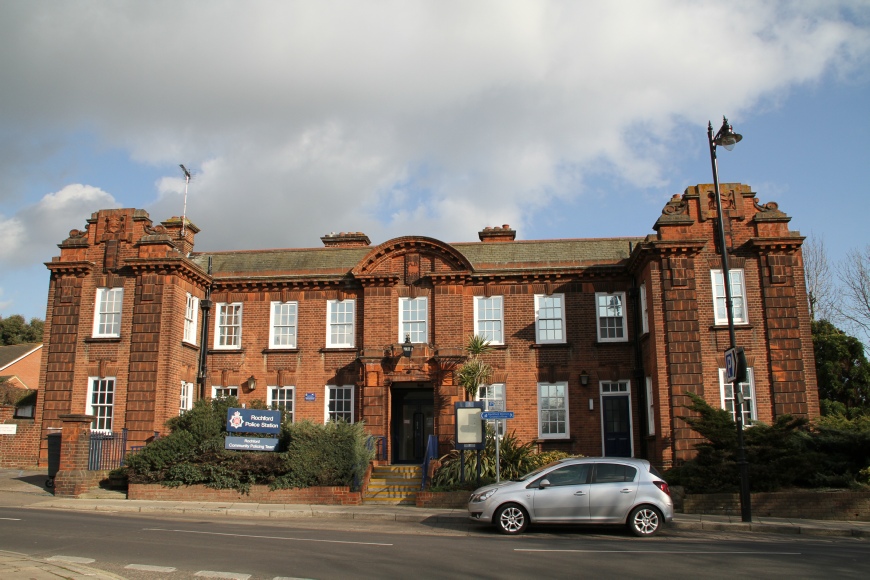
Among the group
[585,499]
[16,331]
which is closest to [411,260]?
[585,499]

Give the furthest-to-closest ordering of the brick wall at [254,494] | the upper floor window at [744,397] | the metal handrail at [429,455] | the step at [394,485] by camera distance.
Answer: the upper floor window at [744,397]
the metal handrail at [429,455]
the step at [394,485]
the brick wall at [254,494]

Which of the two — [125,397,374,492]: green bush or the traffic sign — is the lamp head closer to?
the traffic sign

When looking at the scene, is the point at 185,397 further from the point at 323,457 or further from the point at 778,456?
the point at 778,456

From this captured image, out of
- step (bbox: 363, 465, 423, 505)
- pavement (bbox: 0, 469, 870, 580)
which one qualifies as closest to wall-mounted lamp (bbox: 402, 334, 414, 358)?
step (bbox: 363, 465, 423, 505)

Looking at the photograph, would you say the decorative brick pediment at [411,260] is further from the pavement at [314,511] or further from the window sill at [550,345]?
the pavement at [314,511]

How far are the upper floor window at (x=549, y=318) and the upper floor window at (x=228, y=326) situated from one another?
10626 mm

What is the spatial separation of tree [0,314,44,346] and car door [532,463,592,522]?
2410 inches

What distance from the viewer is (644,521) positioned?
14117mm

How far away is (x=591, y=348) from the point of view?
24.4 meters

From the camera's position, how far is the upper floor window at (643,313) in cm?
2294

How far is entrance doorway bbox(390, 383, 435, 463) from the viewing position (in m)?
25.0

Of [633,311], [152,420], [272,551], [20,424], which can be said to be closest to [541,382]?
[633,311]

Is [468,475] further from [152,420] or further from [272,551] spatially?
[152,420]

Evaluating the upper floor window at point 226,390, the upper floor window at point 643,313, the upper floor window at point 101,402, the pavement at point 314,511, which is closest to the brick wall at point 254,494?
the pavement at point 314,511
